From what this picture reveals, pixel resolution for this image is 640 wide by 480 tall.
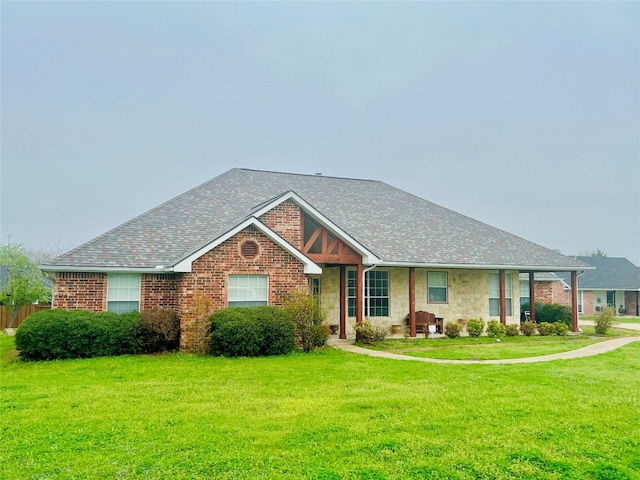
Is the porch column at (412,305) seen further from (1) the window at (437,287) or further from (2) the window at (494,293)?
(2) the window at (494,293)

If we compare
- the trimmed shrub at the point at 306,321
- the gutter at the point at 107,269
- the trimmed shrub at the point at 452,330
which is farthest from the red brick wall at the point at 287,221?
the trimmed shrub at the point at 452,330

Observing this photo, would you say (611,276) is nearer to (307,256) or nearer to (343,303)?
(343,303)

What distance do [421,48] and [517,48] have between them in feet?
16.1

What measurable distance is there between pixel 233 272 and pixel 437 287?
381 inches

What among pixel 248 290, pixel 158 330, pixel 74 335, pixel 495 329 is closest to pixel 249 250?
pixel 248 290

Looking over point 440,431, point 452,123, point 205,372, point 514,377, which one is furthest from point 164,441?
point 452,123

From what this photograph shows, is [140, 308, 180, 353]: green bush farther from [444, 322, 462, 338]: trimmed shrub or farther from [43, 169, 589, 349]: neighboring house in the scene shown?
[444, 322, 462, 338]: trimmed shrub

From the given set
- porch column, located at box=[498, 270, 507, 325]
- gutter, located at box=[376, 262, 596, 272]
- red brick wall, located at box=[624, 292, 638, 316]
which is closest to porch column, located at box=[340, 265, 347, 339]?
gutter, located at box=[376, 262, 596, 272]

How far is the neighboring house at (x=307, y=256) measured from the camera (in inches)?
579

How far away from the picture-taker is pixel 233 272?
14789 mm

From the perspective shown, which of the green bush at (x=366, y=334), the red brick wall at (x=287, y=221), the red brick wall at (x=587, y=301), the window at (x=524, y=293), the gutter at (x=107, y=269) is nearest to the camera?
the gutter at (x=107, y=269)

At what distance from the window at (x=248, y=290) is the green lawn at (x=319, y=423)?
3625mm

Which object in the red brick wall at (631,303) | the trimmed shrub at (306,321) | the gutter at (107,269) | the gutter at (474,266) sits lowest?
the red brick wall at (631,303)

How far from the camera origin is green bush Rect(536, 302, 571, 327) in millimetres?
24227
